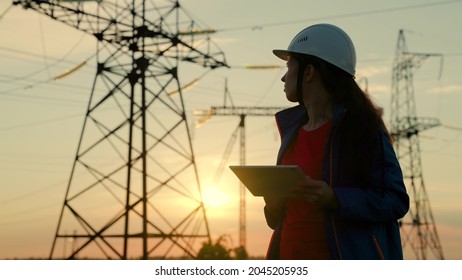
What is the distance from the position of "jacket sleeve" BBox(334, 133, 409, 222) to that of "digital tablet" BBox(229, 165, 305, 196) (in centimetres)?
21

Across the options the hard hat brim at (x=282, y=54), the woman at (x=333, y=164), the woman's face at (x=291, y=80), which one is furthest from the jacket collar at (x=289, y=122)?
the hard hat brim at (x=282, y=54)

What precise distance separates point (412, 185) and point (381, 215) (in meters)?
35.8

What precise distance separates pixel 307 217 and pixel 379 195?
1.25 ft

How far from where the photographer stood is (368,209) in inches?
133

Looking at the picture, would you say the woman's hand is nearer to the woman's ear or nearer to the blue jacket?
the blue jacket

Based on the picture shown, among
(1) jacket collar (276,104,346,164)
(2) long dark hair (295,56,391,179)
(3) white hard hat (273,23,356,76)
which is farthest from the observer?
(1) jacket collar (276,104,346,164)

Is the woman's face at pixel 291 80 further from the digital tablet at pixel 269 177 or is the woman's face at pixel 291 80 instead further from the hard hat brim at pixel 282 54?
the digital tablet at pixel 269 177

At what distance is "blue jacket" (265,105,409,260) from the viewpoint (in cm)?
338

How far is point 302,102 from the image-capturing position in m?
3.93

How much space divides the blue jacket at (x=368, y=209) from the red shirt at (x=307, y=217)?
8cm

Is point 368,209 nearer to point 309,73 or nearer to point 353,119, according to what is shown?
point 353,119

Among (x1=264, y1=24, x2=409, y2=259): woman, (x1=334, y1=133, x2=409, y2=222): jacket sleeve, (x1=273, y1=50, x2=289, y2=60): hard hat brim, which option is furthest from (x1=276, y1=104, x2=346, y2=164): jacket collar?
(x1=334, y1=133, x2=409, y2=222): jacket sleeve
